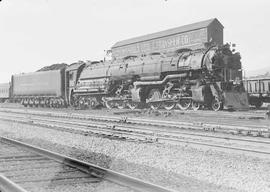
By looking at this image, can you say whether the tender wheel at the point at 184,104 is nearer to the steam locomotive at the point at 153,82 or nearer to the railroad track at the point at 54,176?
the steam locomotive at the point at 153,82

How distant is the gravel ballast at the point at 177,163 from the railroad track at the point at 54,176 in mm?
562

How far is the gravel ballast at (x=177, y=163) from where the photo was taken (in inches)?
244

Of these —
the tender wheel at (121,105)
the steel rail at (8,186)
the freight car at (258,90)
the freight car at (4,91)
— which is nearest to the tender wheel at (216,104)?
the freight car at (258,90)

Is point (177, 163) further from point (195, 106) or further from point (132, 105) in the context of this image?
point (132, 105)

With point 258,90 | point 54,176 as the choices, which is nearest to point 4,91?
point 258,90

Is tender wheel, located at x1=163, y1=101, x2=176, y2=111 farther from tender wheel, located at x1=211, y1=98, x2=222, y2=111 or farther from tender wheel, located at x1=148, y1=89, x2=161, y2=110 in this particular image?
tender wheel, located at x1=211, y1=98, x2=222, y2=111

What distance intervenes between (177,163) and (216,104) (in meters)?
13.1

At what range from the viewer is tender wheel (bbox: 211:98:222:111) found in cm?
2023

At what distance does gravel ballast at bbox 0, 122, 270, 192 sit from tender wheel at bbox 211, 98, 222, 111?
1009 cm

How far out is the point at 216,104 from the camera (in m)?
20.6

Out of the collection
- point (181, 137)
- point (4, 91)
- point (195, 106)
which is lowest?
point (181, 137)

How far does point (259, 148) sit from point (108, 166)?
352 cm

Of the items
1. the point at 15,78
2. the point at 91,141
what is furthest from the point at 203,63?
the point at 15,78

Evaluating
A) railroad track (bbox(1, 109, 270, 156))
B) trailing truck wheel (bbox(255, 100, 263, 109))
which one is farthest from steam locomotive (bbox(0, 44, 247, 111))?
railroad track (bbox(1, 109, 270, 156))
